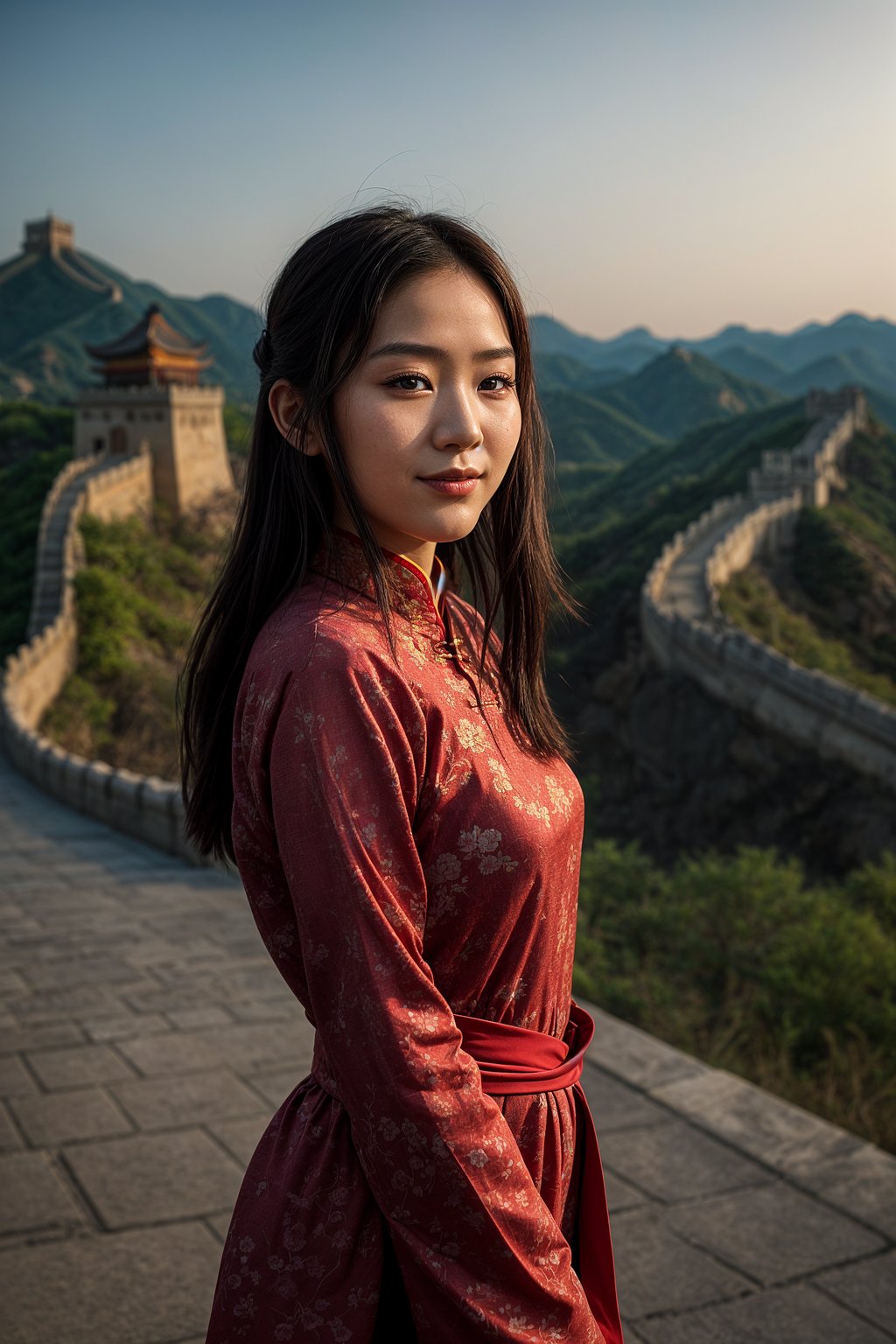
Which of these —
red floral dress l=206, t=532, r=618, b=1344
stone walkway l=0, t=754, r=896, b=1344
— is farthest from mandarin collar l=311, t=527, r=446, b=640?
stone walkway l=0, t=754, r=896, b=1344

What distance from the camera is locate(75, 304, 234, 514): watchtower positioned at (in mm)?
30281

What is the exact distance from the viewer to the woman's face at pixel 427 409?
1.27m

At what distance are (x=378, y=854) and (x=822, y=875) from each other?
62.5ft

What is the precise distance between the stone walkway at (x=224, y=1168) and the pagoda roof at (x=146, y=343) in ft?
95.9

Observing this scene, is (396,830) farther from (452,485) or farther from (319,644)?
(452,485)

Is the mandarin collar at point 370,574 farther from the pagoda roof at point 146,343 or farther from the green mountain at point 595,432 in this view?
the green mountain at point 595,432

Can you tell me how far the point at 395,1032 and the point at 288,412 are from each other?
2.18ft

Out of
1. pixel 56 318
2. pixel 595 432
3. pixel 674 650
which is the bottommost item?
pixel 674 650

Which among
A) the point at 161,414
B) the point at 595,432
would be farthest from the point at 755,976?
the point at 595,432

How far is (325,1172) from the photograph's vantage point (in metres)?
1.23

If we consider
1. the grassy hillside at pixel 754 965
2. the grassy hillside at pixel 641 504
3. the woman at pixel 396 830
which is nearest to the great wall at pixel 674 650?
the grassy hillside at pixel 641 504

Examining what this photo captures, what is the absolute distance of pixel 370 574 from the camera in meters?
1.33

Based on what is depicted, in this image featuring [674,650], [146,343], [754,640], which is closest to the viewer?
[754,640]

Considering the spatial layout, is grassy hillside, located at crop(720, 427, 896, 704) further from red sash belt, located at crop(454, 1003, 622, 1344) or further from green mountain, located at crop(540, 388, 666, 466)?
green mountain, located at crop(540, 388, 666, 466)
